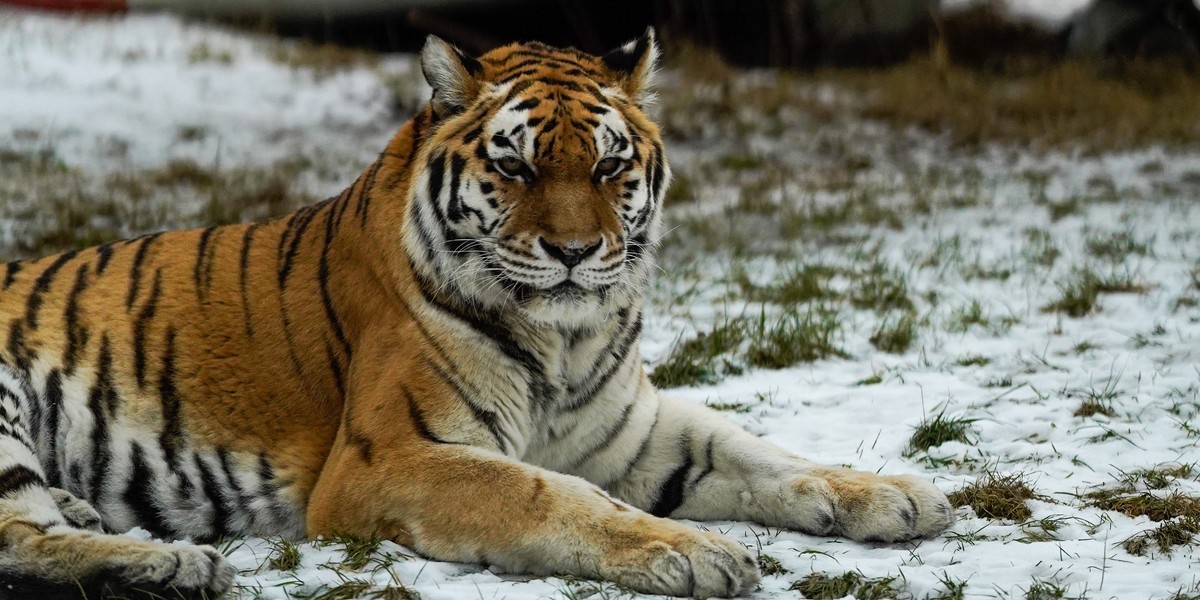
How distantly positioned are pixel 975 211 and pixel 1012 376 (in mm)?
3825

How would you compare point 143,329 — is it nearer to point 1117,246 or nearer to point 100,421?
point 100,421

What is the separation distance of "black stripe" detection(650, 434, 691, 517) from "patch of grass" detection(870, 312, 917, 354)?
1844 mm

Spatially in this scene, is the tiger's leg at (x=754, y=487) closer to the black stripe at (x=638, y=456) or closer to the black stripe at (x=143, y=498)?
the black stripe at (x=638, y=456)

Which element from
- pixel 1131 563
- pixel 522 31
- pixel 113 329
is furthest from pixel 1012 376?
pixel 522 31

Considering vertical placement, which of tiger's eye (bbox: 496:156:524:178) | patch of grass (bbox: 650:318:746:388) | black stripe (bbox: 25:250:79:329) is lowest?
patch of grass (bbox: 650:318:746:388)

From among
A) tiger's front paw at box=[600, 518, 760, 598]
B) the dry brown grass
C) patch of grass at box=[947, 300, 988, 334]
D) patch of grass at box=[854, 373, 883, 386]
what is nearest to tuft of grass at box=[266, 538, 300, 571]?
tiger's front paw at box=[600, 518, 760, 598]

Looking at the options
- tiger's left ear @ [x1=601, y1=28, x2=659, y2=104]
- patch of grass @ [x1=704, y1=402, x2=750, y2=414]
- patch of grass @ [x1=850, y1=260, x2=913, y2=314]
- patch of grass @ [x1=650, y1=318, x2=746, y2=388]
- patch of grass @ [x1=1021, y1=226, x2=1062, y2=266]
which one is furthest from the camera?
patch of grass @ [x1=1021, y1=226, x2=1062, y2=266]

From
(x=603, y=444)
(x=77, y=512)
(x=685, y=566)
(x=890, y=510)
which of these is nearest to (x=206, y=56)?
(x=77, y=512)

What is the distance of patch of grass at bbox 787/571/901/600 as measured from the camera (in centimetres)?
257

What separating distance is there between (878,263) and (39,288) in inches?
164

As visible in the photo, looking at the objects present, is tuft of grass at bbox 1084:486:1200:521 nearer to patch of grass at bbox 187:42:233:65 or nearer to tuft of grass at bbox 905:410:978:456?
tuft of grass at bbox 905:410:978:456

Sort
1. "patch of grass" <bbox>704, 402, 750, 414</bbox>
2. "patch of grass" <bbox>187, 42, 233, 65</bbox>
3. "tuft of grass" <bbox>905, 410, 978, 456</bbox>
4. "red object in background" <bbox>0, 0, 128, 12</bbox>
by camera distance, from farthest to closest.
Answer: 1. "red object in background" <bbox>0, 0, 128, 12</bbox>
2. "patch of grass" <bbox>187, 42, 233, 65</bbox>
3. "patch of grass" <bbox>704, 402, 750, 414</bbox>
4. "tuft of grass" <bbox>905, 410, 978, 456</bbox>

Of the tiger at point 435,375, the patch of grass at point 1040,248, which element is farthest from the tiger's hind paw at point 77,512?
the patch of grass at point 1040,248

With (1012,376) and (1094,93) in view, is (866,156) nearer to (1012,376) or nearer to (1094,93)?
(1094,93)
